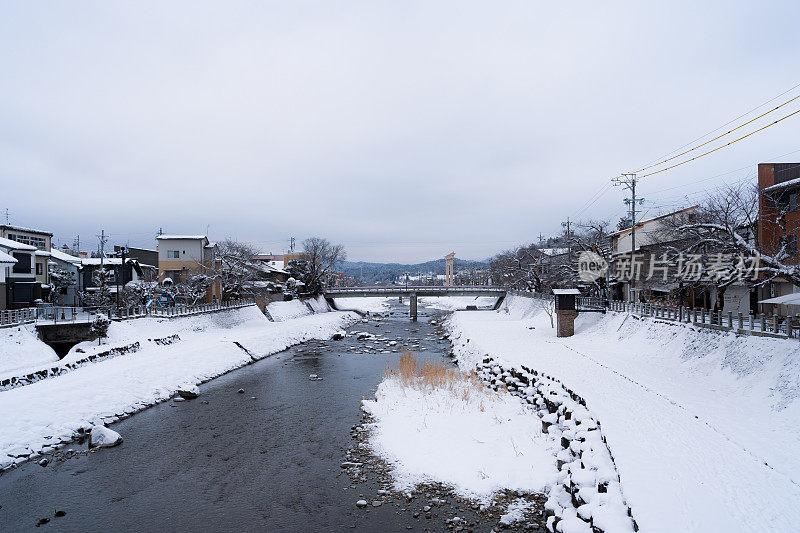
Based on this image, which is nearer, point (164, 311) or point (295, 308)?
point (164, 311)

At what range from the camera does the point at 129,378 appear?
20953mm

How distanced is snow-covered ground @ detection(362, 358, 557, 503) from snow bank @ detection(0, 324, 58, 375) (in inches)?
723

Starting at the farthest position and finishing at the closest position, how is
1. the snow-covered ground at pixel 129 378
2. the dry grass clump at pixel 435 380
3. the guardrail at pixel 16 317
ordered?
the guardrail at pixel 16 317 → the dry grass clump at pixel 435 380 → the snow-covered ground at pixel 129 378

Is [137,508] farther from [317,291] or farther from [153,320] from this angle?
[317,291]

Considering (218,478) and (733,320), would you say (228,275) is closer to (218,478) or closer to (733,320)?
(218,478)

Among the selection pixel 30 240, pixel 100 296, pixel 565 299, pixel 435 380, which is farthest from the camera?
pixel 30 240

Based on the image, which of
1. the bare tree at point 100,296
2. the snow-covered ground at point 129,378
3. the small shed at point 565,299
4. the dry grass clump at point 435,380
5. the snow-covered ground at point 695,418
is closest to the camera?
the snow-covered ground at point 695,418

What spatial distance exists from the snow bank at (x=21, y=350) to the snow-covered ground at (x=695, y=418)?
83.3 ft

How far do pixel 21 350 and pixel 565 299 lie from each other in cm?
3343

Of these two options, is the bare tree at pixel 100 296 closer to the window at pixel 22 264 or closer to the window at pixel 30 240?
the window at pixel 22 264

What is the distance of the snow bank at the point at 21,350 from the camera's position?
74.4 feet

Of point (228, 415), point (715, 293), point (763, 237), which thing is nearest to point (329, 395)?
→ point (228, 415)

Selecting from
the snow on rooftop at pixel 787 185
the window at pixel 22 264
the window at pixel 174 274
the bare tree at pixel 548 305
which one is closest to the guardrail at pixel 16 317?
the window at pixel 22 264

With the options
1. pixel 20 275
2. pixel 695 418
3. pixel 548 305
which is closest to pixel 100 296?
pixel 20 275
